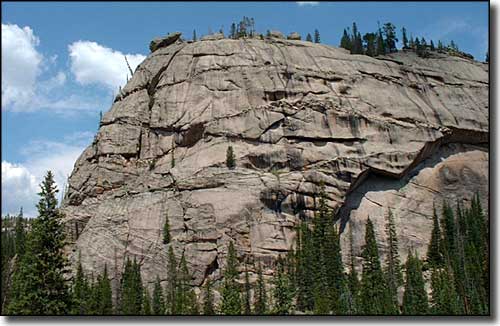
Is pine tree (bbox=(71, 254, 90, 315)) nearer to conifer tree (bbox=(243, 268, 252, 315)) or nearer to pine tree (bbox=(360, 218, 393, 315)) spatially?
conifer tree (bbox=(243, 268, 252, 315))

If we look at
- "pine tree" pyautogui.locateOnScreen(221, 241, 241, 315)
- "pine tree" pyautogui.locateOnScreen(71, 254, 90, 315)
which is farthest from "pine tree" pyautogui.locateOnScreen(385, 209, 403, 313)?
"pine tree" pyautogui.locateOnScreen(71, 254, 90, 315)

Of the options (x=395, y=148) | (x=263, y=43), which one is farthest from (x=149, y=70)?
(x=395, y=148)

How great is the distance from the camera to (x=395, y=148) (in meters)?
56.3

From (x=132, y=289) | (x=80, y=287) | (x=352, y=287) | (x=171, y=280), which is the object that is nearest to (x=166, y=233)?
(x=171, y=280)

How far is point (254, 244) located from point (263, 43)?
83.9 ft

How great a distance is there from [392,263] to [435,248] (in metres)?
5.07

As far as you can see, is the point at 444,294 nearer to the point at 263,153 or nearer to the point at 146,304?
the point at 263,153

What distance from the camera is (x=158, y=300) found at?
43.5 meters

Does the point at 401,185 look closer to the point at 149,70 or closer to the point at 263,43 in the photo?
the point at 263,43

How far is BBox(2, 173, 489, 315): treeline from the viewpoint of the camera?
41.4m

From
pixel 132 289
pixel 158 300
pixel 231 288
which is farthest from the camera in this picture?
pixel 132 289

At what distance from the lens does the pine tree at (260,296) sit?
139 ft

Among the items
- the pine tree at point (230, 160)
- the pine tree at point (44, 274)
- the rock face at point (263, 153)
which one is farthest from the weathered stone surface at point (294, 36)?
the pine tree at point (44, 274)

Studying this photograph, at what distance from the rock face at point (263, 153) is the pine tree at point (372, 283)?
2.26m
